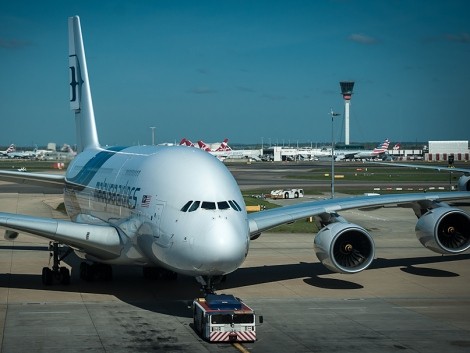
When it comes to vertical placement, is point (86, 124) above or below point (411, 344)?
above

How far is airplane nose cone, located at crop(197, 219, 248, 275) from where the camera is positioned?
2028cm

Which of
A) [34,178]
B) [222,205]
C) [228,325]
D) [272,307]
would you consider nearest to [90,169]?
[34,178]

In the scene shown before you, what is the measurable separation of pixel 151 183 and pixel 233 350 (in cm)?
673

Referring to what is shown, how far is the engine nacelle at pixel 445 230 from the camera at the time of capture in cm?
2825

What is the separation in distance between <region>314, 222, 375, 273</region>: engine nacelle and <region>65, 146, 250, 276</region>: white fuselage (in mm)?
4648

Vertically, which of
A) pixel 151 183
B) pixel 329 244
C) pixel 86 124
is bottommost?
pixel 329 244

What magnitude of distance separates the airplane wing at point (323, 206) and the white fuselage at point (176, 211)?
308 cm

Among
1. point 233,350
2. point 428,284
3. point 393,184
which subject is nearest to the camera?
point 233,350

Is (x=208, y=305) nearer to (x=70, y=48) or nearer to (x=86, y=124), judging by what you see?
(x=86, y=124)

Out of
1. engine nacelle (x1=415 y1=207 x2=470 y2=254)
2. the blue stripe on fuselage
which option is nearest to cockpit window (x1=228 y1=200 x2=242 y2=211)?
engine nacelle (x1=415 y1=207 x2=470 y2=254)

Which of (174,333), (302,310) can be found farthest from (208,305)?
(302,310)

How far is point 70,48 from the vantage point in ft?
127

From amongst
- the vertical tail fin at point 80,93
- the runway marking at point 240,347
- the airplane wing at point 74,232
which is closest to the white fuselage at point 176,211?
the airplane wing at point 74,232

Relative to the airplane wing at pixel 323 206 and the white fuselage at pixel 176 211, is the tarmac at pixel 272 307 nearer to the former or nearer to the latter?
the white fuselage at pixel 176 211
